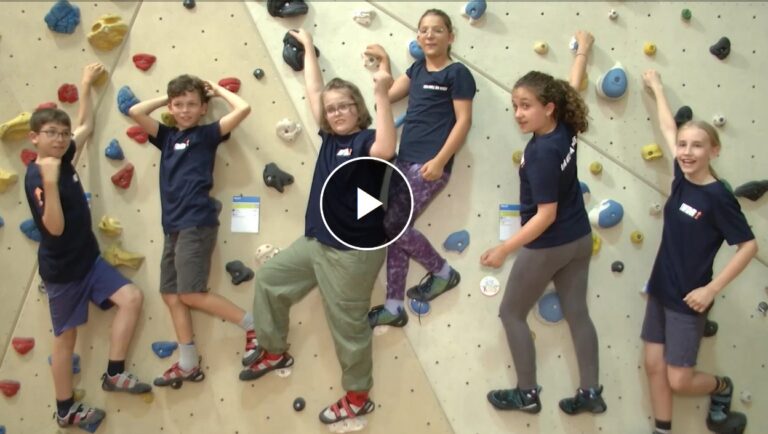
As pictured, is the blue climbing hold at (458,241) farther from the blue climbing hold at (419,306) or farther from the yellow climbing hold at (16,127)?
the yellow climbing hold at (16,127)

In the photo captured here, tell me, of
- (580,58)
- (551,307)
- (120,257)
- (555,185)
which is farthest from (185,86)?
(551,307)

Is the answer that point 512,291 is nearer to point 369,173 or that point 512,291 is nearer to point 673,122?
point 369,173

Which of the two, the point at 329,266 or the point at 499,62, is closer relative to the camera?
the point at 329,266

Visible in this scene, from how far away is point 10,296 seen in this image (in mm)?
2697

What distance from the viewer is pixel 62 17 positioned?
106 inches

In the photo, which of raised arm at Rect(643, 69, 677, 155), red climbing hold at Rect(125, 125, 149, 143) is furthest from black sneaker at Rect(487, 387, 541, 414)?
red climbing hold at Rect(125, 125, 149, 143)

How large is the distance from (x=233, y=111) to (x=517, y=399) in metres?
1.63

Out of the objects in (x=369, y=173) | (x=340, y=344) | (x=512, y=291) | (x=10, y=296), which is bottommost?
(x=10, y=296)

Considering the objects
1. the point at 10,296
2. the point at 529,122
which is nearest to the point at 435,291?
the point at 529,122

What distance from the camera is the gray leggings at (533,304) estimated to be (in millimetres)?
2490

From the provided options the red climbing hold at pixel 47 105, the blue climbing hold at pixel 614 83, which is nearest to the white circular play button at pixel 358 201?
the blue climbing hold at pixel 614 83

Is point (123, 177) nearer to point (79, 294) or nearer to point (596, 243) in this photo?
point (79, 294)

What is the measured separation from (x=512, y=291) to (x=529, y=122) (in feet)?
2.20

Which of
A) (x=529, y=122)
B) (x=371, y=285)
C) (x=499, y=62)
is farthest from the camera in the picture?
(x=499, y=62)
